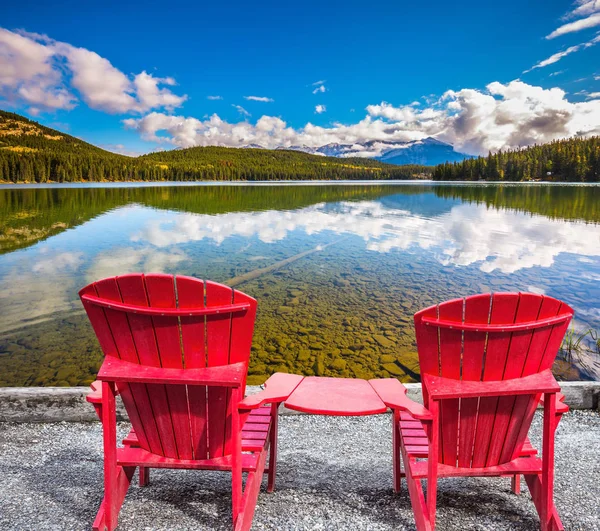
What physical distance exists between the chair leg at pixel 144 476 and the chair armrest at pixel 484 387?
7.31ft

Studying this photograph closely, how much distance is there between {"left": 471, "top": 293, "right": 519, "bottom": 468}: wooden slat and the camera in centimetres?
235

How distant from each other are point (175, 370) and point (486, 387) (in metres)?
1.78

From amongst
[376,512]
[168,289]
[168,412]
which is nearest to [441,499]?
[376,512]

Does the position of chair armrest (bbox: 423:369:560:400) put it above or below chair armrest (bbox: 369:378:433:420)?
above

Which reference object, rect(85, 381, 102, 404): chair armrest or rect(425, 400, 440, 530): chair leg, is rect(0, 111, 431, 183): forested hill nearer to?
rect(85, 381, 102, 404): chair armrest

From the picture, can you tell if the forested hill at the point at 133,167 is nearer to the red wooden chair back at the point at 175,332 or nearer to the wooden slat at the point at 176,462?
the wooden slat at the point at 176,462

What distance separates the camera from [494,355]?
2.42 m

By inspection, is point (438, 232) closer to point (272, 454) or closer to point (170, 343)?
point (272, 454)

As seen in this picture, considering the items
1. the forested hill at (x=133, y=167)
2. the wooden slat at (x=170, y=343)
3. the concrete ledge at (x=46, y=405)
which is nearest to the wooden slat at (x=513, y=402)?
the wooden slat at (x=170, y=343)

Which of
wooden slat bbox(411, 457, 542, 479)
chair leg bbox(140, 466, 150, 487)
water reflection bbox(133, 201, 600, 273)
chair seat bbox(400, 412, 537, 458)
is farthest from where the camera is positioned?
water reflection bbox(133, 201, 600, 273)

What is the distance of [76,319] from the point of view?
10.1 m

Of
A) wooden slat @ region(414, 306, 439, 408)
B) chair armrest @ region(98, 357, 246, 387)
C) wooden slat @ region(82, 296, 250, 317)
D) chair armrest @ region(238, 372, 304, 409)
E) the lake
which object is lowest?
the lake

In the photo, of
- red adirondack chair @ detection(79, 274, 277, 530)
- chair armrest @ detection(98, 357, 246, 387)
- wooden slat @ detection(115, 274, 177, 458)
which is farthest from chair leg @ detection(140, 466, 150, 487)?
chair armrest @ detection(98, 357, 246, 387)

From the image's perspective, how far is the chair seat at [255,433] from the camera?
286cm
